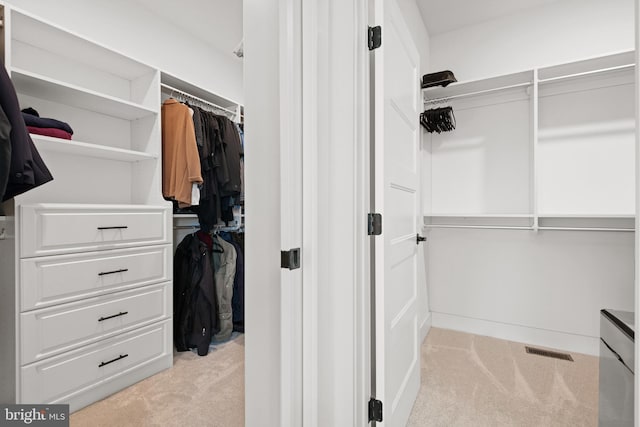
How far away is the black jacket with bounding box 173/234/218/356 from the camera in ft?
7.52

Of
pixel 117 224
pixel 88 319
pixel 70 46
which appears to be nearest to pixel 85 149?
pixel 117 224

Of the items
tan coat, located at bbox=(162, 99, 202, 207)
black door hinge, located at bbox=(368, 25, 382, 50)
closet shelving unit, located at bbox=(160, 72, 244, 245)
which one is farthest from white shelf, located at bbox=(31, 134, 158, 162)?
black door hinge, located at bbox=(368, 25, 382, 50)

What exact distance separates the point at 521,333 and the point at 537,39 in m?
2.38

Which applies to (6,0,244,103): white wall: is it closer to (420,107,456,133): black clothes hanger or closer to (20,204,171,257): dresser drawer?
(20,204,171,257): dresser drawer

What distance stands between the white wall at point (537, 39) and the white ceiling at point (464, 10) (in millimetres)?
62

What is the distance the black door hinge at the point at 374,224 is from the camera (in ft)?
3.88

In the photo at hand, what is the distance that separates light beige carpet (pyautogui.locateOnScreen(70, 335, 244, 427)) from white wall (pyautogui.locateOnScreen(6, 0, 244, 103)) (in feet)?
6.84

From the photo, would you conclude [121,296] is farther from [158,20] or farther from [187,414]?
[158,20]

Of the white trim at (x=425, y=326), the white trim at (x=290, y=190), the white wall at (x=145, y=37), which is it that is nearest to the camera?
the white trim at (x=290, y=190)

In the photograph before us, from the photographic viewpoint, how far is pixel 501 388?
73.0 inches

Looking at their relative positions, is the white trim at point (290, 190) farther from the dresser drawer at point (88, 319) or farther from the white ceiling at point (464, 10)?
the white ceiling at point (464, 10)

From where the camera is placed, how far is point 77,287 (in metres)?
1.64

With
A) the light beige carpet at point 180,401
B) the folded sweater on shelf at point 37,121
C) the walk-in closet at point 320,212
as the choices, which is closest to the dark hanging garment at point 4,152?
the walk-in closet at point 320,212

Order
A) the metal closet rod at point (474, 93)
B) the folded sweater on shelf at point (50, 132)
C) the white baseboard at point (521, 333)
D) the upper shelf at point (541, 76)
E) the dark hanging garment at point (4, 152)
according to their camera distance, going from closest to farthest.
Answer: the dark hanging garment at point (4, 152)
the folded sweater on shelf at point (50, 132)
the upper shelf at point (541, 76)
the white baseboard at point (521, 333)
the metal closet rod at point (474, 93)
